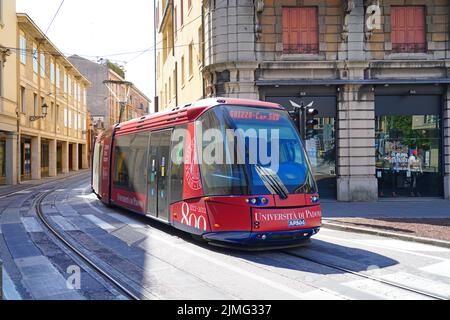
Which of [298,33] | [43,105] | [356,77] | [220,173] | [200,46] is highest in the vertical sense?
[200,46]

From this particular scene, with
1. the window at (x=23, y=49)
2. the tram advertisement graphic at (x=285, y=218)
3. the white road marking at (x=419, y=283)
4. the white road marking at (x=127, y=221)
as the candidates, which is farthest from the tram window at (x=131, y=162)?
the window at (x=23, y=49)

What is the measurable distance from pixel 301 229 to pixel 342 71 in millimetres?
10467

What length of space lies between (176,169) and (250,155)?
2009 mm

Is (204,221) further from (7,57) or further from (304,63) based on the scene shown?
(7,57)

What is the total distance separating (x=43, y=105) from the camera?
99.3 feet

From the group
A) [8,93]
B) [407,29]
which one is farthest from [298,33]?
[8,93]

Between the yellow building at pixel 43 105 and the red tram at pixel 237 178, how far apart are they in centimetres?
2212

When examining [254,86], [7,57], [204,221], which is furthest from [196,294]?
[7,57]

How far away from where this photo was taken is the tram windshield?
7844 millimetres

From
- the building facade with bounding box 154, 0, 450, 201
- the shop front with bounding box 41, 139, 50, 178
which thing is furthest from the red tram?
the shop front with bounding box 41, 139, 50, 178

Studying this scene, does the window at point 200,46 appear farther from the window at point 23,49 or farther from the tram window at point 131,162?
the window at point 23,49

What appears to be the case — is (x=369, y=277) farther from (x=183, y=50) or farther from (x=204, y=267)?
(x=183, y=50)

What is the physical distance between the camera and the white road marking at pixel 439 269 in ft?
22.3

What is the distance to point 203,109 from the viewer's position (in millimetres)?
8625
